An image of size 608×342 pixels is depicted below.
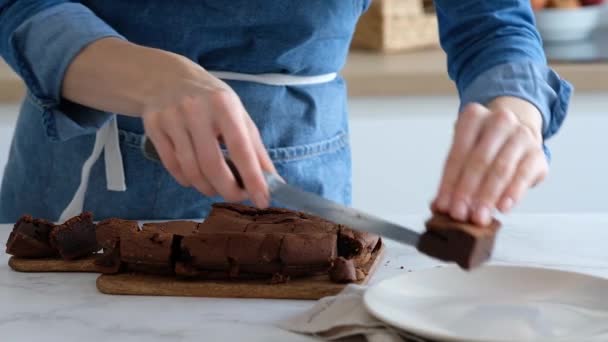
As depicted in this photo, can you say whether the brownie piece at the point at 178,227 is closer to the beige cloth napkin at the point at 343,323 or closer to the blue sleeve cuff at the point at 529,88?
the beige cloth napkin at the point at 343,323

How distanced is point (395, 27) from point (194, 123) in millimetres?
1363

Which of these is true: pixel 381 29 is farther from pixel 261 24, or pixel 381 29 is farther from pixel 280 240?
pixel 280 240

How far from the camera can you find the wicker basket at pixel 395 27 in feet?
7.13

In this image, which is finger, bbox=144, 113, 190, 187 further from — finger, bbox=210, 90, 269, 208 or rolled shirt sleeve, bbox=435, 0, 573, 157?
rolled shirt sleeve, bbox=435, 0, 573, 157

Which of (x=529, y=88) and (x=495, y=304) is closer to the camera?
(x=495, y=304)

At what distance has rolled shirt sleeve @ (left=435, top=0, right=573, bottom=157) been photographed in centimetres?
109

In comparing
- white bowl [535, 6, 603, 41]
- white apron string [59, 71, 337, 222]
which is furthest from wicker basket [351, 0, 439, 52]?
white apron string [59, 71, 337, 222]

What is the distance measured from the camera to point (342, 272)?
994 millimetres

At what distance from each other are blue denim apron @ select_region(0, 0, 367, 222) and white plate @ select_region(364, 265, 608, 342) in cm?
37

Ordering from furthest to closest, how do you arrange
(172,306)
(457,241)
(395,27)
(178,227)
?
(395,27) → (178,227) → (172,306) → (457,241)

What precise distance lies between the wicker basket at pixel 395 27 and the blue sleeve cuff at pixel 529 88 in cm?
104

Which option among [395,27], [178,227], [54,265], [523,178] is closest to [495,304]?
[523,178]

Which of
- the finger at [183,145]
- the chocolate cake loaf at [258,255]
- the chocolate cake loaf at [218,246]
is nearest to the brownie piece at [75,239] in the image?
the chocolate cake loaf at [218,246]

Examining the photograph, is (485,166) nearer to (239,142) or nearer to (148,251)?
(239,142)
